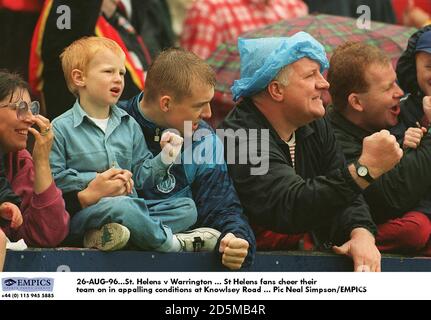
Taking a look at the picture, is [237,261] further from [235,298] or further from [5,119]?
[5,119]

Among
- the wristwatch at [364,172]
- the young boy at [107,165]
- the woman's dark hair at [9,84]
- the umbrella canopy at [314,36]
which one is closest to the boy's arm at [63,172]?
the young boy at [107,165]

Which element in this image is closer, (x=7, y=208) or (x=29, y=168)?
(x=7, y=208)

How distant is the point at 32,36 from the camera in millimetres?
5406

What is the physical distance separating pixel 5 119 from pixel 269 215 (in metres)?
0.90

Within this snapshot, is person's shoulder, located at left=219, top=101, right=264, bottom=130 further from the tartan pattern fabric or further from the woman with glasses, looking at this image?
the tartan pattern fabric

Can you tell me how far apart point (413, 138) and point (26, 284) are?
1.38 m

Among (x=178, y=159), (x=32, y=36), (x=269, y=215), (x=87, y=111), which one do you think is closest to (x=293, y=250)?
(x=269, y=215)

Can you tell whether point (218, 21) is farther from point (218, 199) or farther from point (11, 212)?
point (11, 212)

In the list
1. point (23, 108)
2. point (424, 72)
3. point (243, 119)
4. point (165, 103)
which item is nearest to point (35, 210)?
point (23, 108)

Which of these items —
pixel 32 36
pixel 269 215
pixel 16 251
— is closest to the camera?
pixel 16 251

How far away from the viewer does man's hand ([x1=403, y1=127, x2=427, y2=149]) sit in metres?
4.89

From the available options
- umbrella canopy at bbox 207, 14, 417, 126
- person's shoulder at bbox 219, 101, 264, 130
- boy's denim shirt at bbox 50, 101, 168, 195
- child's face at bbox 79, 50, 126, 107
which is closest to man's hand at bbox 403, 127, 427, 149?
person's shoulder at bbox 219, 101, 264, 130

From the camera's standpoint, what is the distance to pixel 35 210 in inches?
173

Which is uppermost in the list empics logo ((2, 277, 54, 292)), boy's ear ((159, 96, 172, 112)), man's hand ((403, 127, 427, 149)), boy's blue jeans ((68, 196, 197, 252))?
boy's ear ((159, 96, 172, 112))
